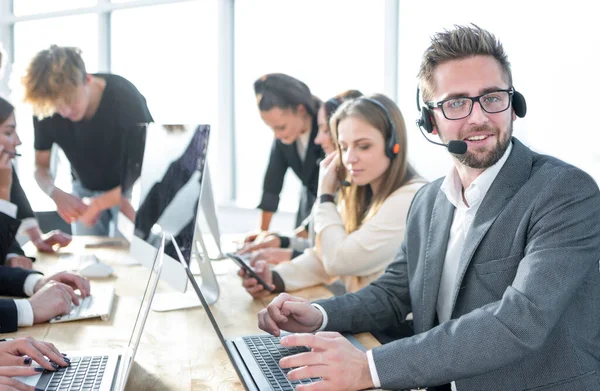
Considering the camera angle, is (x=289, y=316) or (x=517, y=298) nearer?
(x=517, y=298)

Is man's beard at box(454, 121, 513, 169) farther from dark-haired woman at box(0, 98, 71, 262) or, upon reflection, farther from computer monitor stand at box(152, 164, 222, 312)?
dark-haired woman at box(0, 98, 71, 262)

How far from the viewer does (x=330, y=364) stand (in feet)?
3.44

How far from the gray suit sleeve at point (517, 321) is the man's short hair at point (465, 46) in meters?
0.35

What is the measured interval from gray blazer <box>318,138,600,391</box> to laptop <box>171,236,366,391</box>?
0.17m

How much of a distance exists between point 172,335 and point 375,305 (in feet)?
1.56

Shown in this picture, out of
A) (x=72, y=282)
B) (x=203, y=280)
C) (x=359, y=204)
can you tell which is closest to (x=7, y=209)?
(x=72, y=282)

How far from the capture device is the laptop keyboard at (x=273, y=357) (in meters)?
1.05

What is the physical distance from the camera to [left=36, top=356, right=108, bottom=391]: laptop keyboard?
1.06 meters

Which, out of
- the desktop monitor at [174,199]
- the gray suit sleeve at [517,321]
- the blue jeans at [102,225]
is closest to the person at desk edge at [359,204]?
the desktop monitor at [174,199]

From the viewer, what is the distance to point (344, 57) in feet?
15.0

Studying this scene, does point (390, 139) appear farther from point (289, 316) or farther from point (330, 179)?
point (289, 316)

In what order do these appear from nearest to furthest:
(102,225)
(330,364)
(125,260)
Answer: (330,364) < (125,260) < (102,225)

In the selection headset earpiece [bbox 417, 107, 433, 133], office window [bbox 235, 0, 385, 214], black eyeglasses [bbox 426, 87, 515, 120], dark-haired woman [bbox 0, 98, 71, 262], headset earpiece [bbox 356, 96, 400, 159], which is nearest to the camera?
black eyeglasses [bbox 426, 87, 515, 120]

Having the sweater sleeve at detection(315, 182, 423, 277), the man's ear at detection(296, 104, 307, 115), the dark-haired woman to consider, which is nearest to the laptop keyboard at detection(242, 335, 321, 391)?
the sweater sleeve at detection(315, 182, 423, 277)
